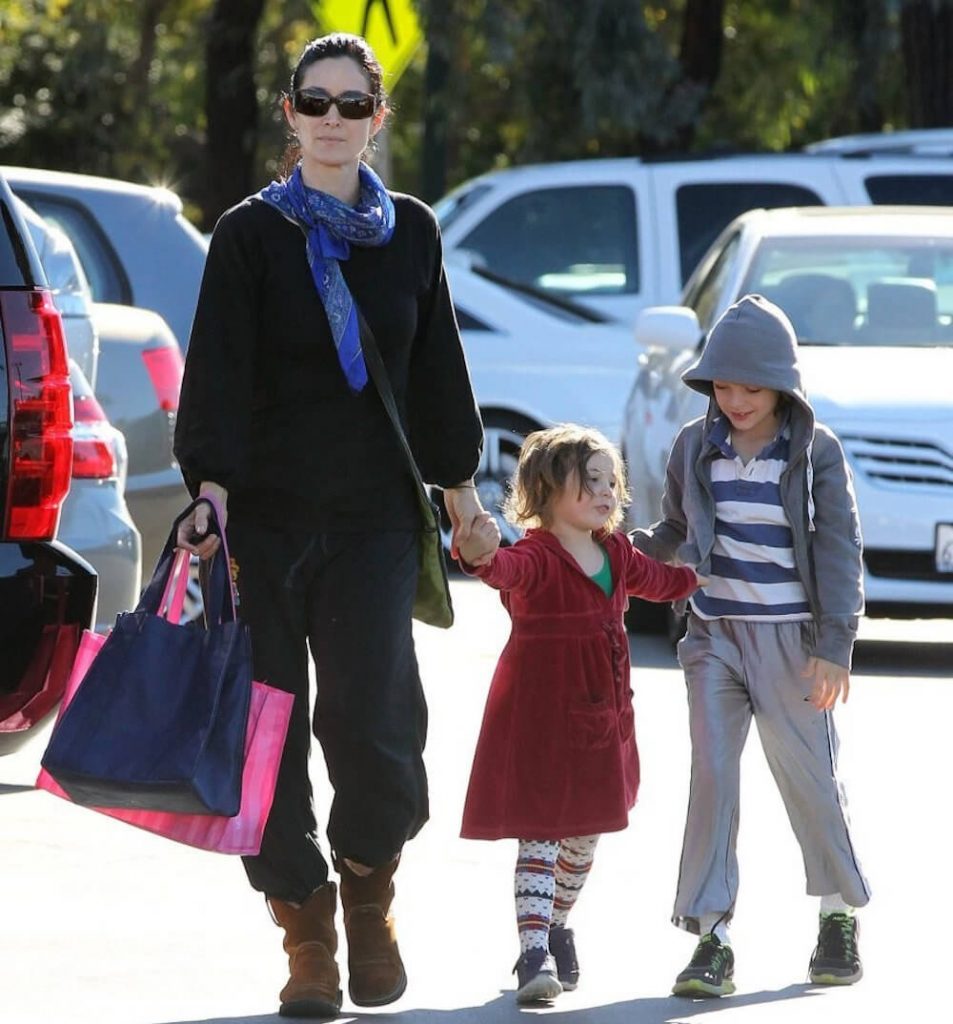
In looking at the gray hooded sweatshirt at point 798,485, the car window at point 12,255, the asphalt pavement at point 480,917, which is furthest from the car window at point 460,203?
the gray hooded sweatshirt at point 798,485

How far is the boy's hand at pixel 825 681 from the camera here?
17.7 ft

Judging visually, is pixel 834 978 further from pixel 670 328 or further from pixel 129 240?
pixel 129 240

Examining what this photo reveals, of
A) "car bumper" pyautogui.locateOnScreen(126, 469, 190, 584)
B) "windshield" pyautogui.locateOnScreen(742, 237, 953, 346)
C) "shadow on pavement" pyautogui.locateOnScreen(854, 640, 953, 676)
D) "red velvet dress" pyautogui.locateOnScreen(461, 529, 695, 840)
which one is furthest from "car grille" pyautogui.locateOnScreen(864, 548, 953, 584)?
"red velvet dress" pyautogui.locateOnScreen(461, 529, 695, 840)

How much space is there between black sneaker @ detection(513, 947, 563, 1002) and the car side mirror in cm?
519

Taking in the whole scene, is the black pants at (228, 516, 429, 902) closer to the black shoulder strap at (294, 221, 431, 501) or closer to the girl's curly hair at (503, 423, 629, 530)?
the black shoulder strap at (294, 221, 431, 501)

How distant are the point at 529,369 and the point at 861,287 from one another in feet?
9.05

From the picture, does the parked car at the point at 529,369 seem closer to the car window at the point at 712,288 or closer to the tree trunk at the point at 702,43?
the car window at the point at 712,288

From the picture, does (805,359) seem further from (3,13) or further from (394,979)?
(3,13)

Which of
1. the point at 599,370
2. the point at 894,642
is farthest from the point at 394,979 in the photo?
the point at 599,370

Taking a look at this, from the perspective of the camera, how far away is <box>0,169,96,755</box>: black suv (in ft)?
19.2

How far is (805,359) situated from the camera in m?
10.5

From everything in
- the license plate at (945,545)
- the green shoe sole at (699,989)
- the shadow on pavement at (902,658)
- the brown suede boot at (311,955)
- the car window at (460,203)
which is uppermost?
the car window at (460,203)

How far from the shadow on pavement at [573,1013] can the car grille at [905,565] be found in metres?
4.84

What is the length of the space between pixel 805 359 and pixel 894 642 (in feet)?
4.81
